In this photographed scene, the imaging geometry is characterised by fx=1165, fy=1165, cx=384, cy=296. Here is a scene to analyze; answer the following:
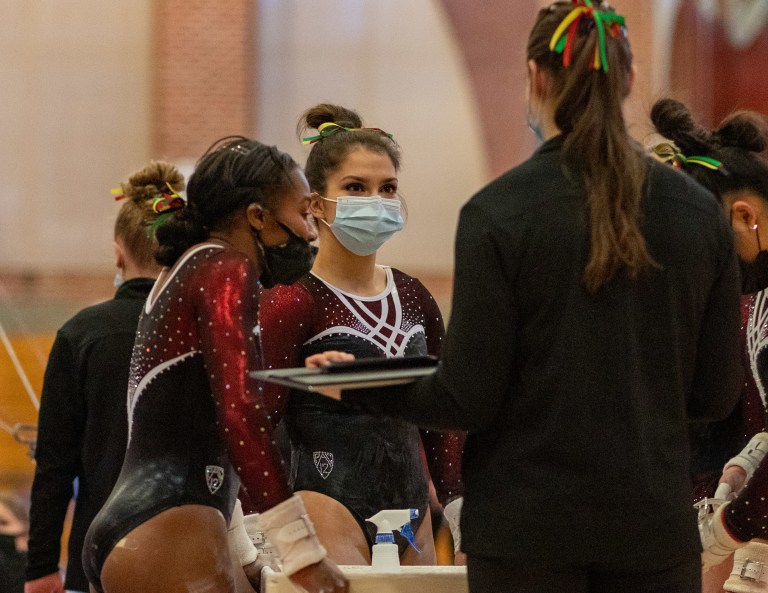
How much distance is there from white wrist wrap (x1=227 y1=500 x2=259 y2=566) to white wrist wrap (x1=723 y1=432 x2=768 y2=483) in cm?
120

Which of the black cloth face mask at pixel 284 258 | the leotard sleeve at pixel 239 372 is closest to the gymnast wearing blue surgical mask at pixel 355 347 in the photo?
the black cloth face mask at pixel 284 258

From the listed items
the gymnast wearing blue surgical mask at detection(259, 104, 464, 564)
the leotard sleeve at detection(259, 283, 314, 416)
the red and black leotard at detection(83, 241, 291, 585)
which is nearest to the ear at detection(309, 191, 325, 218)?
the gymnast wearing blue surgical mask at detection(259, 104, 464, 564)

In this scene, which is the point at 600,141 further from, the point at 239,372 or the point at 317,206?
the point at 317,206

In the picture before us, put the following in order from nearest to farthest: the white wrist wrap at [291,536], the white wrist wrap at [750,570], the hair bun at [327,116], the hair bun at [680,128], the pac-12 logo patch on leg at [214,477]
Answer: the white wrist wrap at [291,536], the pac-12 logo patch on leg at [214,477], the white wrist wrap at [750,570], the hair bun at [680,128], the hair bun at [327,116]

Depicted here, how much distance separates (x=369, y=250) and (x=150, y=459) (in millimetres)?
1024

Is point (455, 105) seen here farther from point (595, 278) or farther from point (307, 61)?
point (595, 278)

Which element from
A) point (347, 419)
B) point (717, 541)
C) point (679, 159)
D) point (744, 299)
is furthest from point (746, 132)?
point (347, 419)

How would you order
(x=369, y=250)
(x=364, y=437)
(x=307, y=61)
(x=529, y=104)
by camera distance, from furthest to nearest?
(x=307, y=61), (x=369, y=250), (x=364, y=437), (x=529, y=104)

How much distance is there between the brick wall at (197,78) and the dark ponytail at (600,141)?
23.4 ft

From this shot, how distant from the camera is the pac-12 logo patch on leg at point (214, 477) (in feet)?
7.43

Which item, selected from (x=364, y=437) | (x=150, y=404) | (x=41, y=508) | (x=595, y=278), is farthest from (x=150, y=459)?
(x=41, y=508)

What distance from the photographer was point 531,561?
1.79 meters

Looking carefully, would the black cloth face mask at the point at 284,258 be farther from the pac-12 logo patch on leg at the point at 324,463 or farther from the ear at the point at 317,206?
the ear at the point at 317,206

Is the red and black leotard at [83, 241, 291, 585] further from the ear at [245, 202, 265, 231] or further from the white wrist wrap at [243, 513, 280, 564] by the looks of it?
the white wrist wrap at [243, 513, 280, 564]
